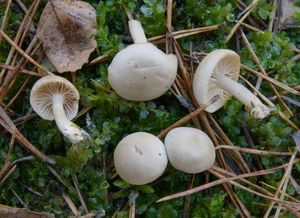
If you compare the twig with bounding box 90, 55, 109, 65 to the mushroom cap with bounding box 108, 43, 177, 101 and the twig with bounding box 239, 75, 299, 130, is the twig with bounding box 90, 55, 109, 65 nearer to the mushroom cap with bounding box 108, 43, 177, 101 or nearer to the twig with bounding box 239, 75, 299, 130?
the mushroom cap with bounding box 108, 43, 177, 101

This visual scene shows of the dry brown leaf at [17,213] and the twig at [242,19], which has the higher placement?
the twig at [242,19]

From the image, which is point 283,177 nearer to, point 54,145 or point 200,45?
point 200,45

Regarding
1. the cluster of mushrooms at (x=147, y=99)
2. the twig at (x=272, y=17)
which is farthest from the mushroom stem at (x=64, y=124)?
the twig at (x=272, y=17)

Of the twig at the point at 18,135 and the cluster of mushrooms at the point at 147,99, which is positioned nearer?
the cluster of mushrooms at the point at 147,99

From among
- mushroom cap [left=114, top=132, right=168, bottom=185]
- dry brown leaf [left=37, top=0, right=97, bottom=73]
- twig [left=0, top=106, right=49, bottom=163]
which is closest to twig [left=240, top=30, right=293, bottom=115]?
mushroom cap [left=114, top=132, right=168, bottom=185]

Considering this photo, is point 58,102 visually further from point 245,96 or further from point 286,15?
point 286,15

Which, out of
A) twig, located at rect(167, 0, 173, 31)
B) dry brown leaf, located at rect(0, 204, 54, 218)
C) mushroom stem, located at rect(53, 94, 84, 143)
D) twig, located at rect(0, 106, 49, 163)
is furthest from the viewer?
twig, located at rect(167, 0, 173, 31)

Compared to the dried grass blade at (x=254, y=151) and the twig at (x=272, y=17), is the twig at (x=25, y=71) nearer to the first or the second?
the dried grass blade at (x=254, y=151)
